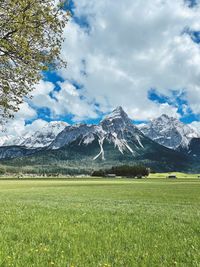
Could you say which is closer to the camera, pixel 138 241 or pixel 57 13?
pixel 138 241

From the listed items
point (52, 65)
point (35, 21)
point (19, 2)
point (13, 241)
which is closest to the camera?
point (13, 241)

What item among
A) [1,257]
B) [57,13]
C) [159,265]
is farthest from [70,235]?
[57,13]

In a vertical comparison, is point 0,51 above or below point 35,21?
below

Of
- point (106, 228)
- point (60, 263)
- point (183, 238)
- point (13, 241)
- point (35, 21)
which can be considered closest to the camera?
point (60, 263)

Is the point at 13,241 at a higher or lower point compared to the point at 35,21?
lower

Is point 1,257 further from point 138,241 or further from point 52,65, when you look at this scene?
point 52,65

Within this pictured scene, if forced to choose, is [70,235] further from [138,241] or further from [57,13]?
[57,13]

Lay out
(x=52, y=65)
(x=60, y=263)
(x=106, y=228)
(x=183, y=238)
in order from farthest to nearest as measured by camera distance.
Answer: (x=52, y=65) < (x=106, y=228) < (x=183, y=238) < (x=60, y=263)

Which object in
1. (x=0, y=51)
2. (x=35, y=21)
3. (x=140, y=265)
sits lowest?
(x=140, y=265)

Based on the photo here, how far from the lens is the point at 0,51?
19.9 m

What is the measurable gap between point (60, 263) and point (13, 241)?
12.9 ft

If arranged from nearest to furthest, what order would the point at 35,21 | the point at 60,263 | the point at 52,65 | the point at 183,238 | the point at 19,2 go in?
the point at 60,263 → the point at 183,238 → the point at 19,2 → the point at 35,21 → the point at 52,65

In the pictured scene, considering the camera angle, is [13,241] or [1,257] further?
[13,241]

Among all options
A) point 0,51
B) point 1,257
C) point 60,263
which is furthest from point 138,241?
point 0,51
